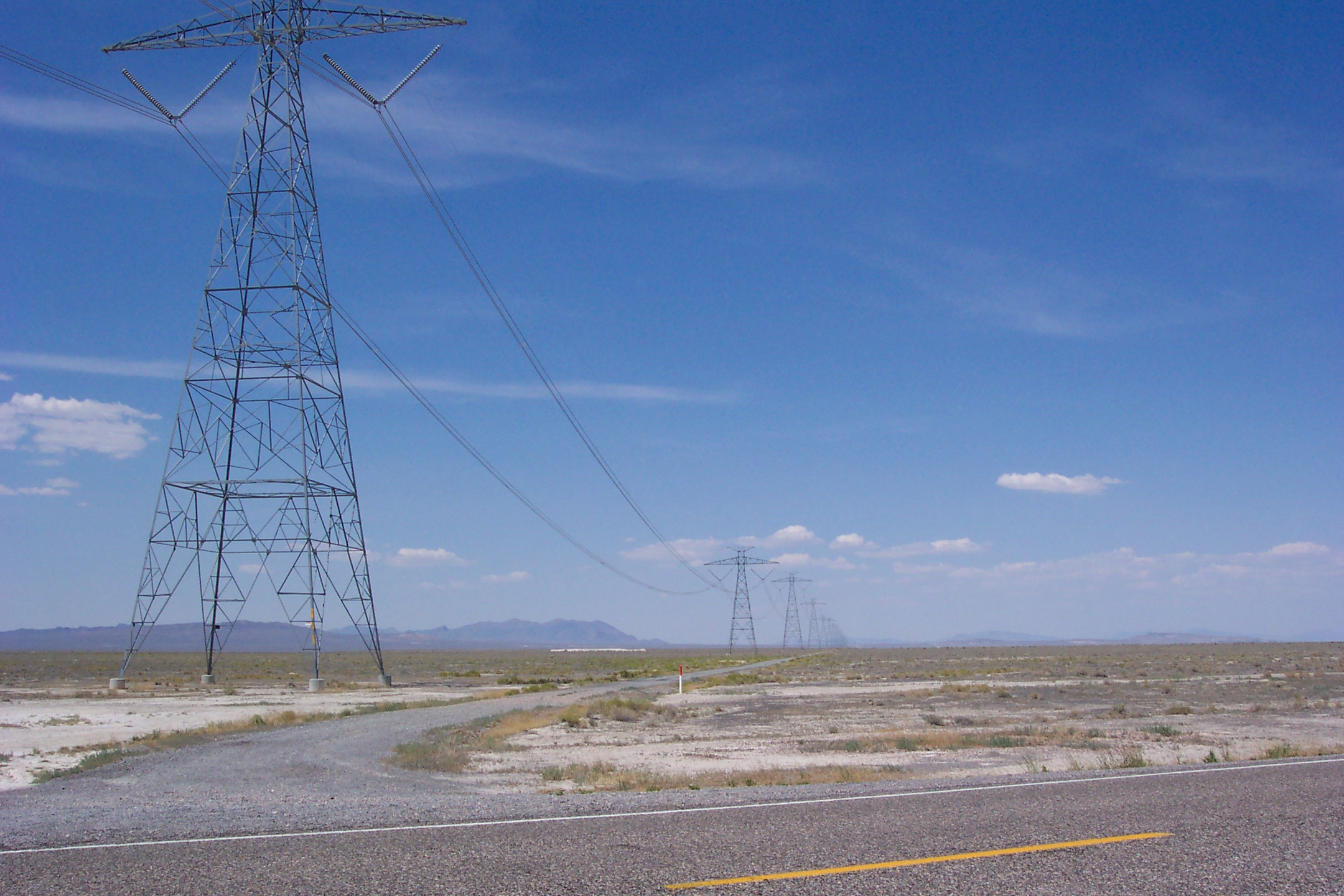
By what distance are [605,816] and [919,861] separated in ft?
13.8

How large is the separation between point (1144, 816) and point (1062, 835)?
69.6 inches

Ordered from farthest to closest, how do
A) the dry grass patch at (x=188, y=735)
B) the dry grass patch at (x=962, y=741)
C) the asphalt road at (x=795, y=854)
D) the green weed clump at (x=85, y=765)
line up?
→ the dry grass patch at (x=962, y=741), the dry grass patch at (x=188, y=735), the green weed clump at (x=85, y=765), the asphalt road at (x=795, y=854)

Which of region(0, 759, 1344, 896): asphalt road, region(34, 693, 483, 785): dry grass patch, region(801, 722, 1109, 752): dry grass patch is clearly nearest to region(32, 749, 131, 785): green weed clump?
region(34, 693, 483, 785): dry grass patch

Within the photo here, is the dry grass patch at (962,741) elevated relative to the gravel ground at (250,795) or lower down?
lower down

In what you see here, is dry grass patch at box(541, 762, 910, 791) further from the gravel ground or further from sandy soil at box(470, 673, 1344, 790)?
the gravel ground

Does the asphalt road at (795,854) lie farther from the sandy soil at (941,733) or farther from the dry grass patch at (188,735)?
the dry grass patch at (188,735)

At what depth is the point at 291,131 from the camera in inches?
1692

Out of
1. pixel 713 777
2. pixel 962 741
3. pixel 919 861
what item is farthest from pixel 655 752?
pixel 919 861

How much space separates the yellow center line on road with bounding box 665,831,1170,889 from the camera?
816 cm

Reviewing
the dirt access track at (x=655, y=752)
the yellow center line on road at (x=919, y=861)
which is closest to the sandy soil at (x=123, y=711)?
the dirt access track at (x=655, y=752)

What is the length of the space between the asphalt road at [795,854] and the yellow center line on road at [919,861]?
0.29ft

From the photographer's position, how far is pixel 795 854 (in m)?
9.14

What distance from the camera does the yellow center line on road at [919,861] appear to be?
8156 mm

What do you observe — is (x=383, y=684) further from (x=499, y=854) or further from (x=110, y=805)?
(x=499, y=854)
